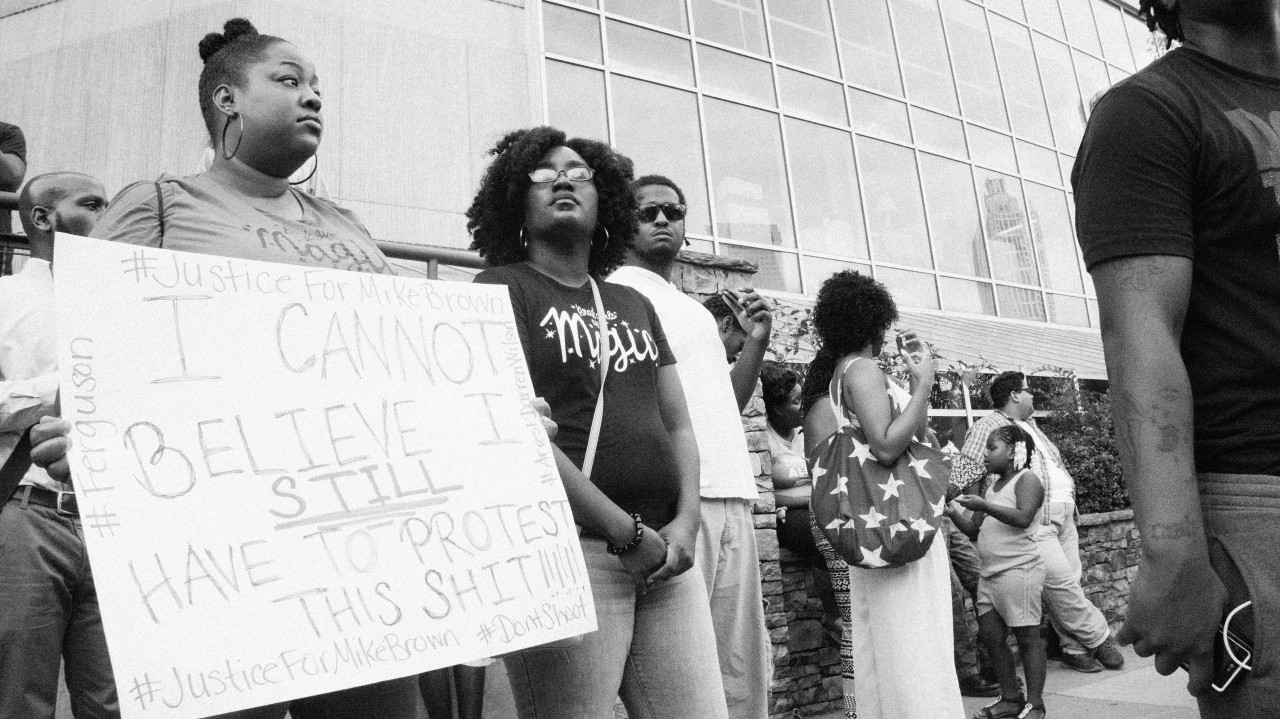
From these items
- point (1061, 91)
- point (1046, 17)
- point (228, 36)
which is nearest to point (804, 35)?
point (1061, 91)

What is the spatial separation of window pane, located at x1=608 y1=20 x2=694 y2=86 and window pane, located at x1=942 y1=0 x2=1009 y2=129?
19.7ft

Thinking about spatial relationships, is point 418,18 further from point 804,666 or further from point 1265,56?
point 1265,56

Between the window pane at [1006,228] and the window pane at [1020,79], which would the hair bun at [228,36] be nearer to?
the window pane at [1006,228]

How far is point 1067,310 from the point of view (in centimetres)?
1677

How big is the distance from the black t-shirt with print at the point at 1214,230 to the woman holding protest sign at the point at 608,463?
3.72ft

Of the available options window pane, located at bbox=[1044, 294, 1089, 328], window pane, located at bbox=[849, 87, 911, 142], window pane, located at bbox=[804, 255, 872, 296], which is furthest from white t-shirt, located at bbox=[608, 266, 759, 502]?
window pane, located at bbox=[1044, 294, 1089, 328]

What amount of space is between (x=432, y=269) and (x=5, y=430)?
1845 mm

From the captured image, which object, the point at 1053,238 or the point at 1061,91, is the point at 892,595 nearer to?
the point at 1053,238

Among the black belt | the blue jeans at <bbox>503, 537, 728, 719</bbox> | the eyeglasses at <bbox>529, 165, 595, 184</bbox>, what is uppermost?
the eyeglasses at <bbox>529, 165, 595, 184</bbox>

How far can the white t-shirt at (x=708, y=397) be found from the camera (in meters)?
2.89

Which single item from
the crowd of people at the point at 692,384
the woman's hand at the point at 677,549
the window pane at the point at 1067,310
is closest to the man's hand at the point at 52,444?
the crowd of people at the point at 692,384

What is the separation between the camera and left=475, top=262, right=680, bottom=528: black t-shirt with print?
2.18 metres

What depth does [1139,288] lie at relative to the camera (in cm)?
140

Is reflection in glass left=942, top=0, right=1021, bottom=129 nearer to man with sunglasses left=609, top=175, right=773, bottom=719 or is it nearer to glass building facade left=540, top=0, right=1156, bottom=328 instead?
glass building facade left=540, top=0, right=1156, bottom=328
